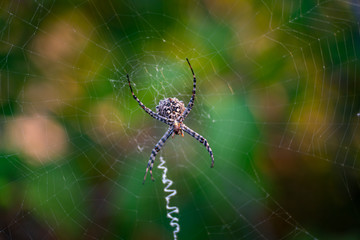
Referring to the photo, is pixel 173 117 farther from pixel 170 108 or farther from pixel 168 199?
pixel 168 199

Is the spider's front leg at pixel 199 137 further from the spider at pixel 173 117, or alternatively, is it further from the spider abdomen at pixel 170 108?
the spider abdomen at pixel 170 108

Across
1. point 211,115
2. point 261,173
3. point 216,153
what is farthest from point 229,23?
point 261,173

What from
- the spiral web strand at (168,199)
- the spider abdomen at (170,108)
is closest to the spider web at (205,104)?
the spiral web strand at (168,199)

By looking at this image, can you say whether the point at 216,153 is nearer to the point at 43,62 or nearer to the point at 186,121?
the point at 186,121

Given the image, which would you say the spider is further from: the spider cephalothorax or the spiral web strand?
the spiral web strand

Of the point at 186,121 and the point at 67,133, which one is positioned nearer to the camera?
the point at 67,133

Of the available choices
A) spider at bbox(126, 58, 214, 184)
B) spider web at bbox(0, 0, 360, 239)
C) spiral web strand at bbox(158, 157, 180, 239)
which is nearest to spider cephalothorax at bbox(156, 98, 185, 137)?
spider at bbox(126, 58, 214, 184)
